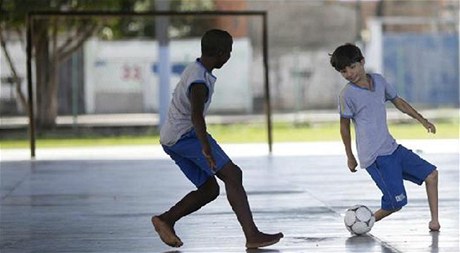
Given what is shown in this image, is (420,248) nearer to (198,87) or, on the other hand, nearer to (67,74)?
(198,87)

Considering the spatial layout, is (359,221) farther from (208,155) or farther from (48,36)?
(48,36)

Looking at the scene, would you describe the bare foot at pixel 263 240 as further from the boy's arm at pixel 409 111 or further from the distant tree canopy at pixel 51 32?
the distant tree canopy at pixel 51 32

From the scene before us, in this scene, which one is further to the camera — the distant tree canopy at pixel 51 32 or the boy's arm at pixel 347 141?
the distant tree canopy at pixel 51 32

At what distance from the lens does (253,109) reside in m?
32.5

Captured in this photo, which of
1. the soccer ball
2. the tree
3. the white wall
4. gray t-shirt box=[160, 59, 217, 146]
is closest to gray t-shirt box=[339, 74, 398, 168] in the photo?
the soccer ball

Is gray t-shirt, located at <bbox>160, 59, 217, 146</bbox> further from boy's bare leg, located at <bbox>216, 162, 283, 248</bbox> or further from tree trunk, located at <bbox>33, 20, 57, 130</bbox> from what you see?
tree trunk, located at <bbox>33, 20, 57, 130</bbox>

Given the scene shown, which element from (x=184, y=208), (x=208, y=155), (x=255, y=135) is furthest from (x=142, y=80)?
(x=208, y=155)

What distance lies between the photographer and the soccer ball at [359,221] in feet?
31.1

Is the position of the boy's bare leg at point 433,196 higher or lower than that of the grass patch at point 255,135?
higher

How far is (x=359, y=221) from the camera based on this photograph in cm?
949

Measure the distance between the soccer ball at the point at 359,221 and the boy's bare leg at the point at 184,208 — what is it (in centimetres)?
109

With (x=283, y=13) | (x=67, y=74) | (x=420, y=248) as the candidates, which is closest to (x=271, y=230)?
(x=420, y=248)

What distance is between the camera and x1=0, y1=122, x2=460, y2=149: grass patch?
26172 mm

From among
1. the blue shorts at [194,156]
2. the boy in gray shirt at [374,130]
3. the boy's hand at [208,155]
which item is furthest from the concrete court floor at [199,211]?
the boy's hand at [208,155]
